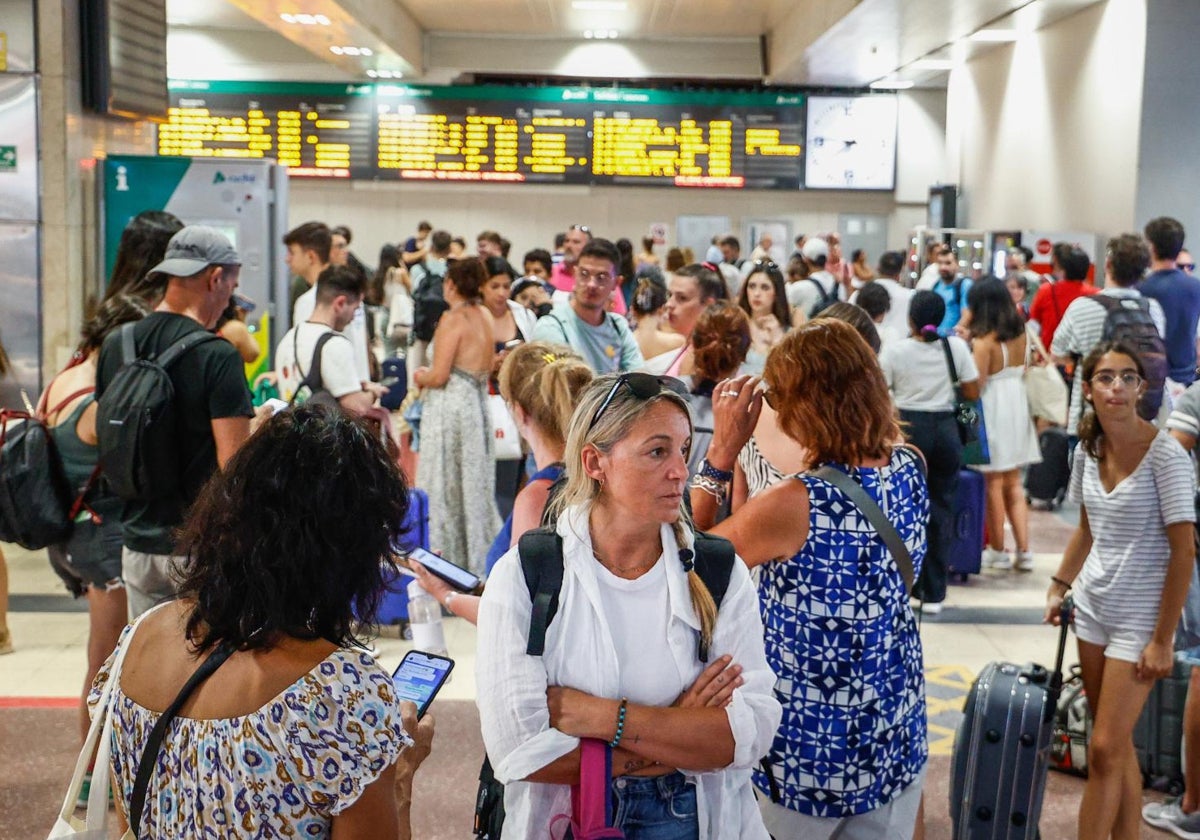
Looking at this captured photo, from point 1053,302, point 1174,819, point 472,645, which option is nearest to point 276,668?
point 1174,819

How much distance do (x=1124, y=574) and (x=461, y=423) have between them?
12.2ft

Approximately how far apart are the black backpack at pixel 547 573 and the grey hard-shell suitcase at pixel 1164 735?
8.95 feet

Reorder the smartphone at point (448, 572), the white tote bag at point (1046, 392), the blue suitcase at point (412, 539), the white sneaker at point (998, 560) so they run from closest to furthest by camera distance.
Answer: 1. the smartphone at point (448, 572)
2. the blue suitcase at point (412, 539)
3. the white sneaker at point (998, 560)
4. the white tote bag at point (1046, 392)

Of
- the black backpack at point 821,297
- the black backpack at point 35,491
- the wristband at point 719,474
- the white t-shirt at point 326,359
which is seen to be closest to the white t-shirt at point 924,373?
the white t-shirt at point 326,359

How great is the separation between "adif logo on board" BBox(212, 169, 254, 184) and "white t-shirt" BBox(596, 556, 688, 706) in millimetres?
5923

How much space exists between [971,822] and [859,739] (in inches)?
31.8

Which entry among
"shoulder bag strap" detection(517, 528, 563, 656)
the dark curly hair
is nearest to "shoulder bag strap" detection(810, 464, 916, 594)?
"shoulder bag strap" detection(517, 528, 563, 656)

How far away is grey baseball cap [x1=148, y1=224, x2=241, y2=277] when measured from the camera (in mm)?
3797

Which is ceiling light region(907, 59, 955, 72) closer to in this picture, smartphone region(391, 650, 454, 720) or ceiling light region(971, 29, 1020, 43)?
ceiling light region(971, 29, 1020, 43)

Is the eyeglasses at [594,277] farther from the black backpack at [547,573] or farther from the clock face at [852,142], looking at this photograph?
the clock face at [852,142]

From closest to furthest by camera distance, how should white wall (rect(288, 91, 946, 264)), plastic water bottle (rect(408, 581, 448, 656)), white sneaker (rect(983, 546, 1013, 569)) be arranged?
1. plastic water bottle (rect(408, 581, 448, 656))
2. white sneaker (rect(983, 546, 1013, 569))
3. white wall (rect(288, 91, 946, 264))

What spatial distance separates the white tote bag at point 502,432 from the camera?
262 inches

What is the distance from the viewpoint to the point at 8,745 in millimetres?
4605

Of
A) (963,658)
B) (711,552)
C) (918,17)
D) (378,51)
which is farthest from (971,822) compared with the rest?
(378,51)
